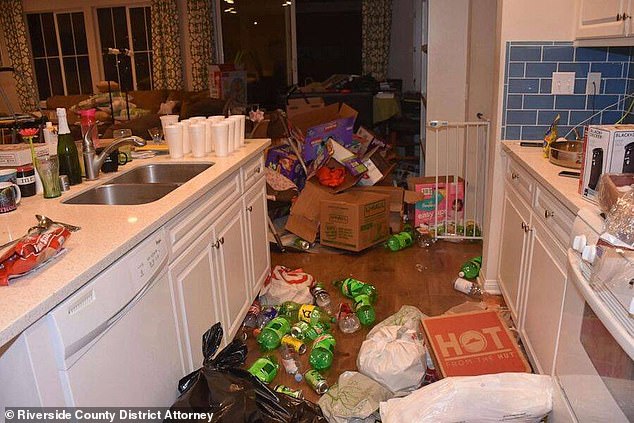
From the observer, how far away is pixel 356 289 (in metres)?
3.04

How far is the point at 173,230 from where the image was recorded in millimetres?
1788

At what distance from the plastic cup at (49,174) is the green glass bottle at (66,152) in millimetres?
129

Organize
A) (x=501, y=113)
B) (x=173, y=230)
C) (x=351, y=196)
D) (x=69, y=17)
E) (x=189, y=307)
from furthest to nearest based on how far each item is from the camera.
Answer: (x=69, y=17) → (x=351, y=196) → (x=501, y=113) → (x=189, y=307) → (x=173, y=230)

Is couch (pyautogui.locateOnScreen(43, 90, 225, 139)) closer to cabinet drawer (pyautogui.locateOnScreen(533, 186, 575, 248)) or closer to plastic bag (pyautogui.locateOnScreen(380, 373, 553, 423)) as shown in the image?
cabinet drawer (pyautogui.locateOnScreen(533, 186, 575, 248))

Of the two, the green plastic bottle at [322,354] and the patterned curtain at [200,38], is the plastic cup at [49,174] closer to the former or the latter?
the green plastic bottle at [322,354]

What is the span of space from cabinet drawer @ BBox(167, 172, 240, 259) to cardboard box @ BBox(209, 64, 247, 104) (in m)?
A: 4.38

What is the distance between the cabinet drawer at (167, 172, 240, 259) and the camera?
1.80 meters

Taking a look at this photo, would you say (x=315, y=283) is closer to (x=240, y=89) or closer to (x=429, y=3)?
(x=429, y=3)

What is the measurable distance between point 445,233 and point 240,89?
13.0ft

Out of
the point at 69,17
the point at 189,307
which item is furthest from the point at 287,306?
the point at 69,17

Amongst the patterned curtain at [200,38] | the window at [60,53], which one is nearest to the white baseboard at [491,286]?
the patterned curtain at [200,38]

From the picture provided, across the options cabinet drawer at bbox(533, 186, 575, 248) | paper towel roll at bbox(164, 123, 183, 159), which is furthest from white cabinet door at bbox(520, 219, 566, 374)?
paper towel roll at bbox(164, 123, 183, 159)

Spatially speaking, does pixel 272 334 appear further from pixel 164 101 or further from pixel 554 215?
pixel 164 101

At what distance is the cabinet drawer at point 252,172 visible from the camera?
105 inches
